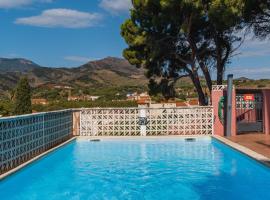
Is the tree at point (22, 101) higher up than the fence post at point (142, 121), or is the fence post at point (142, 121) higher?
the tree at point (22, 101)

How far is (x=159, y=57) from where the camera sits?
21.1 metres

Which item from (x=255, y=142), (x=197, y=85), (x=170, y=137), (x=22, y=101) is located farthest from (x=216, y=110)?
(x=22, y=101)

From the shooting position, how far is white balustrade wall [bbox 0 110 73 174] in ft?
28.4

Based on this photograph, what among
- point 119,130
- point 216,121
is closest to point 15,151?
point 119,130

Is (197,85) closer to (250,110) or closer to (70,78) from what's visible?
(250,110)

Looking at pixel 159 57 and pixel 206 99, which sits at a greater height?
pixel 159 57

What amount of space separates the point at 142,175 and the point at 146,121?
7.00 m

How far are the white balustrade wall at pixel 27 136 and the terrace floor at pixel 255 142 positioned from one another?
622cm

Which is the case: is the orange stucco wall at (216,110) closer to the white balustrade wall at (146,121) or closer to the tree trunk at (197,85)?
the white balustrade wall at (146,121)

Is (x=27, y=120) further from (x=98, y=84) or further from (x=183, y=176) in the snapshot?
(x=98, y=84)

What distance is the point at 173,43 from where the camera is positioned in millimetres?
21156

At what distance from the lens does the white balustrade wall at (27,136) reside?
8.65 meters

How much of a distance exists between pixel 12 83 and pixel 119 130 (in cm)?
10728

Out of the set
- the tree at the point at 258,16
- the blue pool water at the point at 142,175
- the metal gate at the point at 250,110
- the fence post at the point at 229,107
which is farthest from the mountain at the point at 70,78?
the blue pool water at the point at 142,175
